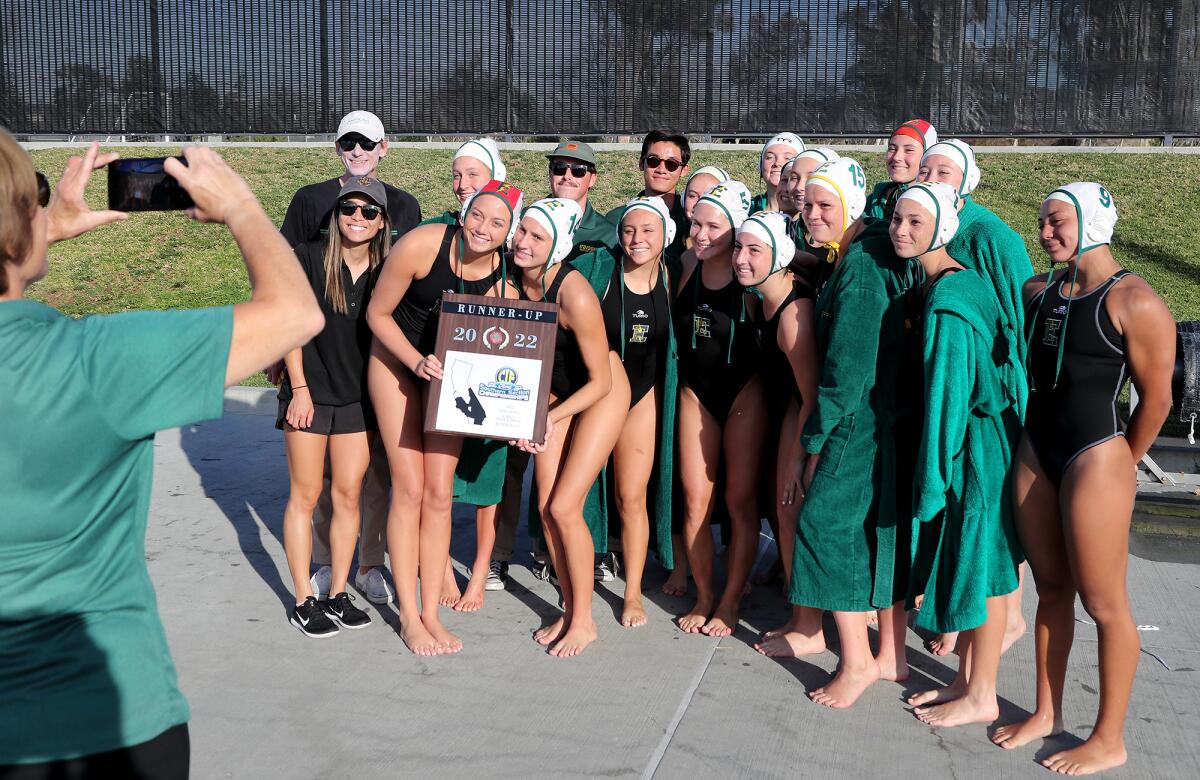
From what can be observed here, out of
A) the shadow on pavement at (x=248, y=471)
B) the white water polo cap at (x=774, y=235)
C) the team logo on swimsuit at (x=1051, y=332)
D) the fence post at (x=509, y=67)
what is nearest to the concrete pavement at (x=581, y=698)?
the shadow on pavement at (x=248, y=471)

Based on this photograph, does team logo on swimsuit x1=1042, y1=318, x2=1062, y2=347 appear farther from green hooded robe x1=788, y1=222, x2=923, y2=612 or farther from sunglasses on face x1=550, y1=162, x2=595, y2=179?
sunglasses on face x1=550, y1=162, x2=595, y2=179

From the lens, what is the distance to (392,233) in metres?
5.51

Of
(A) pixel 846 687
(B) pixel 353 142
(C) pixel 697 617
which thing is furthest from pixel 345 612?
(B) pixel 353 142

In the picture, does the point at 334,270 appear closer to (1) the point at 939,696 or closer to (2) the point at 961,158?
(2) the point at 961,158

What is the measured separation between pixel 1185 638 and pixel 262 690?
3.90 metres

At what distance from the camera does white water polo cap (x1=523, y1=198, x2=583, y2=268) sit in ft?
15.4

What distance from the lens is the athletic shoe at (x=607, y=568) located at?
5.85m

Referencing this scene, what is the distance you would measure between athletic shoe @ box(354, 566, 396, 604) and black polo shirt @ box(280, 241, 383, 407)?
3.13 ft

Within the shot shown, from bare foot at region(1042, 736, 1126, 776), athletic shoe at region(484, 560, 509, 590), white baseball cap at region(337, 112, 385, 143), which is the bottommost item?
bare foot at region(1042, 736, 1126, 776)

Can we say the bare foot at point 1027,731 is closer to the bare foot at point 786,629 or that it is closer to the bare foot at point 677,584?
the bare foot at point 786,629

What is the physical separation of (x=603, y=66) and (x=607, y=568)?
10746mm

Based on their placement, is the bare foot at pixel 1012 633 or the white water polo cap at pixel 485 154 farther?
the white water polo cap at pixel 485 154

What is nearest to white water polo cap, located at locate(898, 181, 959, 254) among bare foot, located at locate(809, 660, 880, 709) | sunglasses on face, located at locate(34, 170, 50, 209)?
bare foot, located at locate(809, 660, 880, 709)

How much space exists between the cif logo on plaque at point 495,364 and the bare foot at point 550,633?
96 cm
